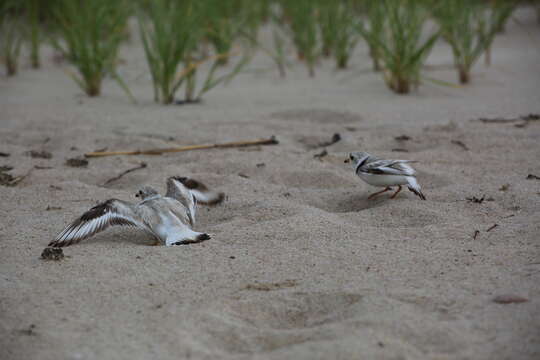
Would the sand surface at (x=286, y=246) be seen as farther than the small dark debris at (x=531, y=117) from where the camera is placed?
No

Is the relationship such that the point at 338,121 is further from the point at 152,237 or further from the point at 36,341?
the point at 36,341

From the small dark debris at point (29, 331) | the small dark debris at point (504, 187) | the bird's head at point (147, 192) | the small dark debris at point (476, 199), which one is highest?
the bird's head at point (147, 192)

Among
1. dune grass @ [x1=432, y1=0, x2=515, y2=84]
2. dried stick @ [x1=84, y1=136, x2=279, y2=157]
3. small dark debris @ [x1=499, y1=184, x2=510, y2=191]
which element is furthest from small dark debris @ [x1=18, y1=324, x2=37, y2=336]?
dune grass @ [x1=432, y1=0, x2=515, y2=84]

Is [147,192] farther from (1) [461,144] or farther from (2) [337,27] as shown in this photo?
(2) [337,27]

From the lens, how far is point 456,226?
9.19 ft

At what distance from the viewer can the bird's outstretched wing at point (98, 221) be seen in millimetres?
2670

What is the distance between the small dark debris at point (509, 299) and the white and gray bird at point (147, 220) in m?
1.15

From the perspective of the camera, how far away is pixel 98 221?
2.72 metres

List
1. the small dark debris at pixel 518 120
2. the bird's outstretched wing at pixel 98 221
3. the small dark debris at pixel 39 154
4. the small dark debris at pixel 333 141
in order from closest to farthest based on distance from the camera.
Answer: the bird's outstretched wing at pixel 98 221 < the small dark debris at pixel 39 154 < the small dark debris at pixel 333 141 < the small dark debris at pixel 518 120

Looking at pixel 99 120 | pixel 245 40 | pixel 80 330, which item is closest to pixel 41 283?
pixel 80 330

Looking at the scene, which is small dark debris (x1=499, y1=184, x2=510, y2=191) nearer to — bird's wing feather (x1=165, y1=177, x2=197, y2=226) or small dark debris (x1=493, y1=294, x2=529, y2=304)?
small dark debris (x1=493, y1=294, x2=529, y2=304)

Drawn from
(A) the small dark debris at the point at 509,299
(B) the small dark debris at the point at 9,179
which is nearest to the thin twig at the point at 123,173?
(B) the small dark debris at the point at 9,179

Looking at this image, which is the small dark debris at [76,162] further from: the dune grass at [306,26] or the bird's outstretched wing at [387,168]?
the dune grass at [306,26]

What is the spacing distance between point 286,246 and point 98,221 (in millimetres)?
796
